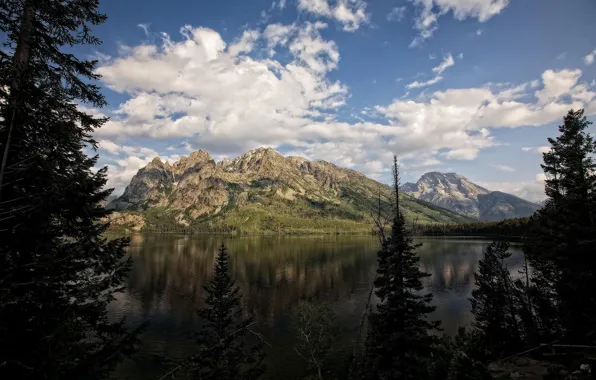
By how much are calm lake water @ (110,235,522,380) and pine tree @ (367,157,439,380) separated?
1199cm

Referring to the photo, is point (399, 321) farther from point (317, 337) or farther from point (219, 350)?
point (317, 337)

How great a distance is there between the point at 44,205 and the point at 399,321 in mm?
25622

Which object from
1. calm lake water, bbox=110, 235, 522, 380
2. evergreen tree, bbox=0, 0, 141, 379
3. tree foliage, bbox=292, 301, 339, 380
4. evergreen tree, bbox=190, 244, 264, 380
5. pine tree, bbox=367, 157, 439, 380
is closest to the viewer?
evergreen tree, bbox=0, 0, 141, 379

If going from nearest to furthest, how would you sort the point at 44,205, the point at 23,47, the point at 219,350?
1. the point at 44,205
2. the point at 23,47
3. the point at 219,350

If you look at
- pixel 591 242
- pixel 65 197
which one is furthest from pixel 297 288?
pixel 65 197

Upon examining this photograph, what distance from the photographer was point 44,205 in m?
8.55

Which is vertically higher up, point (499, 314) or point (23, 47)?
point (23, 47)

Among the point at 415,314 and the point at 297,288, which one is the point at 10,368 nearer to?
the point at 415,314

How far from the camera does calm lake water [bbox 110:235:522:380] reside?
176 feet

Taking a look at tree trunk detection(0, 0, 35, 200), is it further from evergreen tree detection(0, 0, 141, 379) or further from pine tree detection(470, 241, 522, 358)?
pine tree detection(470, 241, 522, 358)

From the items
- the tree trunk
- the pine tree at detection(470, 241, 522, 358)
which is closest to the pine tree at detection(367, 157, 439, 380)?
the pine tree at detection(470, 241, 522, 358)

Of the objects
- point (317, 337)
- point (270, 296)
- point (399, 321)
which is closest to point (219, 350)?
point (399, 321)

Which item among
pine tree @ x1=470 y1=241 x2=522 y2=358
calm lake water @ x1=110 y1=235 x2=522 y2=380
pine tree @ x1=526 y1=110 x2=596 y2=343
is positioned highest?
pine tree @ x1=526 y1=110 x2=596 y2=343

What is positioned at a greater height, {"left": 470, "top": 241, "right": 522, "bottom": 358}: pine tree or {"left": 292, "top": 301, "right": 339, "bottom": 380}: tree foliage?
{"left": 470, "top": 241, "right": 522, "bottom": 358}: pine tree
